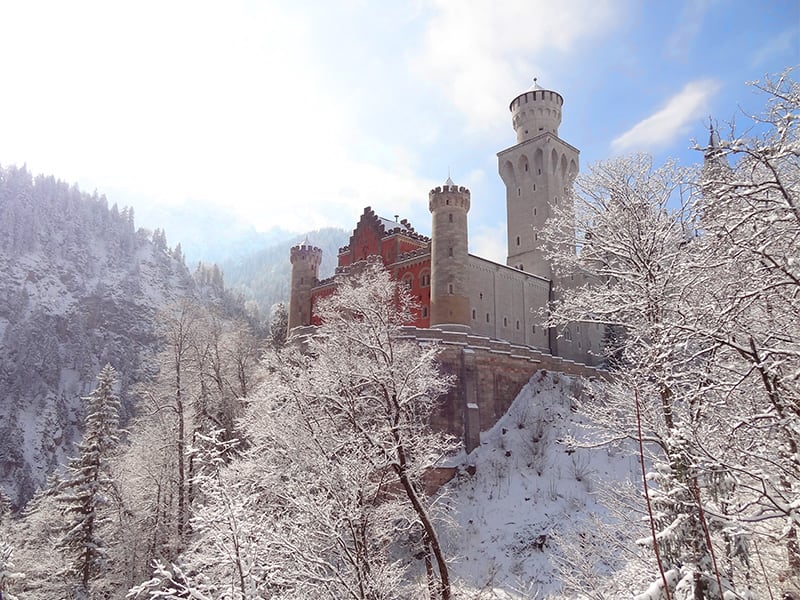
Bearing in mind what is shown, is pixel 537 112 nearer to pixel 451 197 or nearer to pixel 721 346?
pixel 451 197

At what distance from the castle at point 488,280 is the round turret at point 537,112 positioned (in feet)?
0.29

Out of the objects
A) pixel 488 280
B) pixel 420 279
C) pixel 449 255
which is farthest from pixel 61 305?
pixel 449 255

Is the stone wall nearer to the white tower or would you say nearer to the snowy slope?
the white tower

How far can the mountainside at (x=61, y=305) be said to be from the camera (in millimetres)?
81663

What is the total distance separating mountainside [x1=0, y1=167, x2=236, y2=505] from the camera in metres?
81.7

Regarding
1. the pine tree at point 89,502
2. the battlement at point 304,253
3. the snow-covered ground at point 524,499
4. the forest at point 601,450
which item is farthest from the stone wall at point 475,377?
the battlement at point 304,253

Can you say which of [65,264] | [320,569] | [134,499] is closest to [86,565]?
[134,499]

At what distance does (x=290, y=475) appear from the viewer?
1326cm

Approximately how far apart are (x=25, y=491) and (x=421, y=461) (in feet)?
246

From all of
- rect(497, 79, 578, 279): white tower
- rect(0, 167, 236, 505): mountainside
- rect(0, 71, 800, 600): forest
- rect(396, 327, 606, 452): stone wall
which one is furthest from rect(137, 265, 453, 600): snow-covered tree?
rect(0, 167, 236, 505): mountainside

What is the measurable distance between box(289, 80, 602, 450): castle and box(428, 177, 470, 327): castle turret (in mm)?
61

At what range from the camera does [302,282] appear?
43375mm

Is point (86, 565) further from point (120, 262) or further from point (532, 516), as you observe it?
point (120, 262)

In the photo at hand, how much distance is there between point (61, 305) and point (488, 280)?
102161 millimetres
